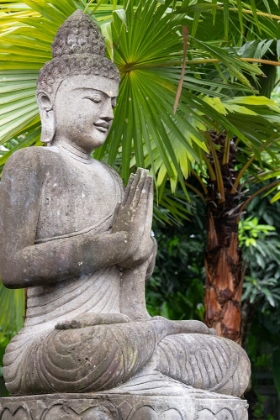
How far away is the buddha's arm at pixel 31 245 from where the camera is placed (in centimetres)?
455

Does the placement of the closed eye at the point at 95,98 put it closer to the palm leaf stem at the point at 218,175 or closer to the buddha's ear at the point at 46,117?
the buddha's ear at the point at 46,117

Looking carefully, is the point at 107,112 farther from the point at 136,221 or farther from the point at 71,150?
the point at 136,221

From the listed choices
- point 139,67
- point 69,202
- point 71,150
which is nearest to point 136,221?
point 69,202

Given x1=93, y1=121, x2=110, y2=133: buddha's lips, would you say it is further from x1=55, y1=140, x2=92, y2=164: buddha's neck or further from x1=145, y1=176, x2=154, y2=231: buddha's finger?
x1=145, y1=176, x2=154, y2=231: buddha's finger

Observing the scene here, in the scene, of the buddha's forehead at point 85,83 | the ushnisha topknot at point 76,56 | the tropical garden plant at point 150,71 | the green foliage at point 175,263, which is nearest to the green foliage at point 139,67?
the tropical garden plant at point 150,71

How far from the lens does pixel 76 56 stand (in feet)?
16.7

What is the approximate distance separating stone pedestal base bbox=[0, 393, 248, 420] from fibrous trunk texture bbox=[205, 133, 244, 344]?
3.97 m

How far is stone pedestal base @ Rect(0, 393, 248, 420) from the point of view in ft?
13.7

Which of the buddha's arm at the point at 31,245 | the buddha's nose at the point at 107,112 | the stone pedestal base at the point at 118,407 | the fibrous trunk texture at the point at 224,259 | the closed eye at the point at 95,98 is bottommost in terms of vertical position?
the fibrous trunk texture at the point at 224,259

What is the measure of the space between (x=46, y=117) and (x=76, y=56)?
0.41 m

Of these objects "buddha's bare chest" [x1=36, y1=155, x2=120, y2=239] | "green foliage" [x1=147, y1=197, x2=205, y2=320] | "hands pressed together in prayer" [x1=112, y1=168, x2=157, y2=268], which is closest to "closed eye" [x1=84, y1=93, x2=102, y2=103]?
"buddha's bare chest" [x1=36, y1=155, x2=120, y2=239]

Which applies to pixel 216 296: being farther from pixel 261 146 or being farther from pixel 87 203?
pixel 87 203

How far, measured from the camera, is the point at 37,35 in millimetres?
6305

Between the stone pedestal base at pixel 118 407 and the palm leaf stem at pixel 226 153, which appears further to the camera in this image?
the palm leaf stem at pixel 226 153
